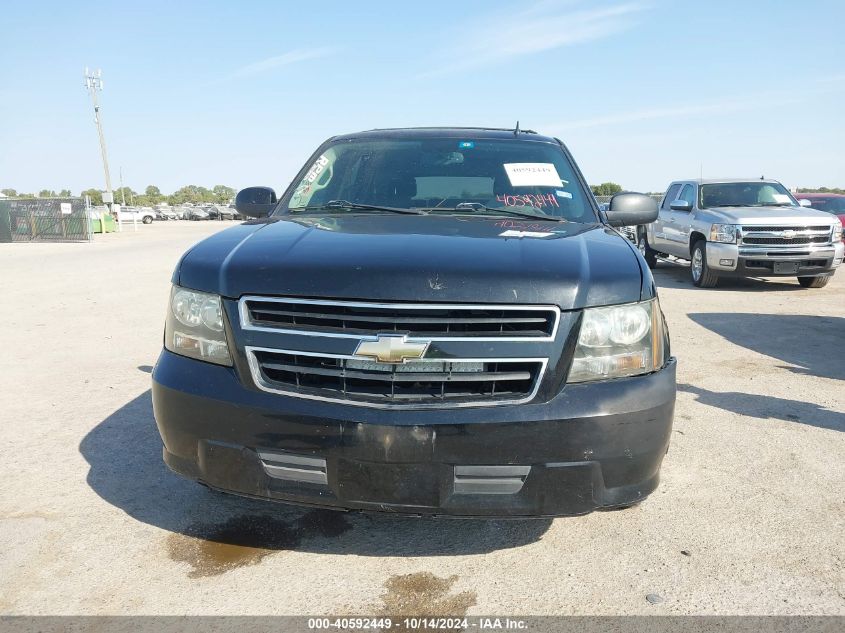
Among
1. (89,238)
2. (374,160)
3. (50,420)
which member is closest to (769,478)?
(374,160)

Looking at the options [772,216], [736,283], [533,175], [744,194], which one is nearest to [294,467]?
[533,175]

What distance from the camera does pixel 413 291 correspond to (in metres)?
2.29

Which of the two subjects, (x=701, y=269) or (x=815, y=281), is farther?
(x=701, y=269)

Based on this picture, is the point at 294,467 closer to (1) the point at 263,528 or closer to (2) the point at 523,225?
(1) the point at 263,528

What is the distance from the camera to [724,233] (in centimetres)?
1054

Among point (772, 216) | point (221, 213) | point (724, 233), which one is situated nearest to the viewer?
point (772, 216)

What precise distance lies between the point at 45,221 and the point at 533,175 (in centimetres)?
2928

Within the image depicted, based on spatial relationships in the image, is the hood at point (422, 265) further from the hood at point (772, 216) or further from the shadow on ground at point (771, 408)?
the hood at point (772, 216)

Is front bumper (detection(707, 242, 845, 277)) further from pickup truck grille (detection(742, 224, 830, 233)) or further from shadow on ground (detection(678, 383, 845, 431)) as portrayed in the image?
shadow on ground (detection(678, 383, 845, 431))

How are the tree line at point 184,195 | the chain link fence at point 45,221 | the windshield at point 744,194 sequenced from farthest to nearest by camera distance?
the tree line at point 184,195 → the chain link fence at point 45,221 → the windshield at point 744,194

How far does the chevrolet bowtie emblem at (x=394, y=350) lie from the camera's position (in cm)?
225

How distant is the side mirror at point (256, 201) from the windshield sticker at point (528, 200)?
141 cm

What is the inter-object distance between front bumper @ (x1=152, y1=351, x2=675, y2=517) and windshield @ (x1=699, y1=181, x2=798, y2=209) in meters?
10.3

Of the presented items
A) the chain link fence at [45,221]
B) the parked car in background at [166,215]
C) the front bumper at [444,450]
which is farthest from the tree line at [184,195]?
the front bumper at [444,450]
